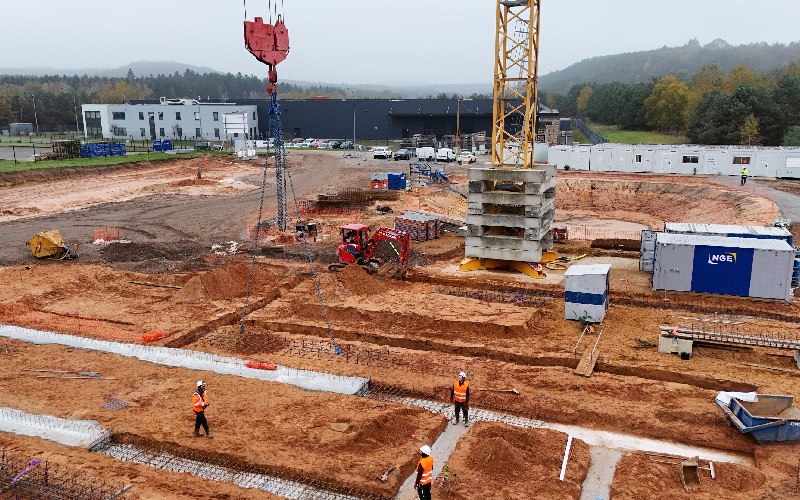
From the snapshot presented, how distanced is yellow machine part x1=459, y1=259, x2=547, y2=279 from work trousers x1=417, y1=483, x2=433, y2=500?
18.3m

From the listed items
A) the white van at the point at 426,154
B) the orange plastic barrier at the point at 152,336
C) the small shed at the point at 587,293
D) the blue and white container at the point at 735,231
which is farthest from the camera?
the white van at the point at 426,154

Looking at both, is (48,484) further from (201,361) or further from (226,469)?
(201,361)

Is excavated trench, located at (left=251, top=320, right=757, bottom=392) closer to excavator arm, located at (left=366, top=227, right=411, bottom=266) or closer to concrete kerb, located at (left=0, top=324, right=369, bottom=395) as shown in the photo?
concrete kerb, located at (left=0, top=324, right=369, bottom=395)

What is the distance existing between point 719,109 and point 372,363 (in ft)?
216

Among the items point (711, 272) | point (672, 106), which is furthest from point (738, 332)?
point (672, 106)

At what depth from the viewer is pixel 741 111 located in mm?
69312

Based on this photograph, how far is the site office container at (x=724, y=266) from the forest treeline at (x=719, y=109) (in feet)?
153

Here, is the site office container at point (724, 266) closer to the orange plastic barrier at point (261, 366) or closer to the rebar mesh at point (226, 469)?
the orange plastic barrier at point (261, 366)

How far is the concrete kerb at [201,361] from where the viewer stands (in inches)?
663

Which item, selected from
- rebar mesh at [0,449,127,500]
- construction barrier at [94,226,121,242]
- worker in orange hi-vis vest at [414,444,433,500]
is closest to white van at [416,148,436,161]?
construction barrier at [94,226,121,242]

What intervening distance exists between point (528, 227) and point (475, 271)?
342 cm

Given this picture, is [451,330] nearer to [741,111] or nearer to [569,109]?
[741,111]

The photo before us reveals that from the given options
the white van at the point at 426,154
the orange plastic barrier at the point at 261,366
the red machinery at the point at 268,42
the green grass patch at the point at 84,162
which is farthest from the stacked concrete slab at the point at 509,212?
the green grass patch at the point at 84,162

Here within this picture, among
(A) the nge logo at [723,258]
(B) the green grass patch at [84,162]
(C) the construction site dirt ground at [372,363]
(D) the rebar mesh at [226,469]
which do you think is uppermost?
(B) the green grass patch at [84,162]
